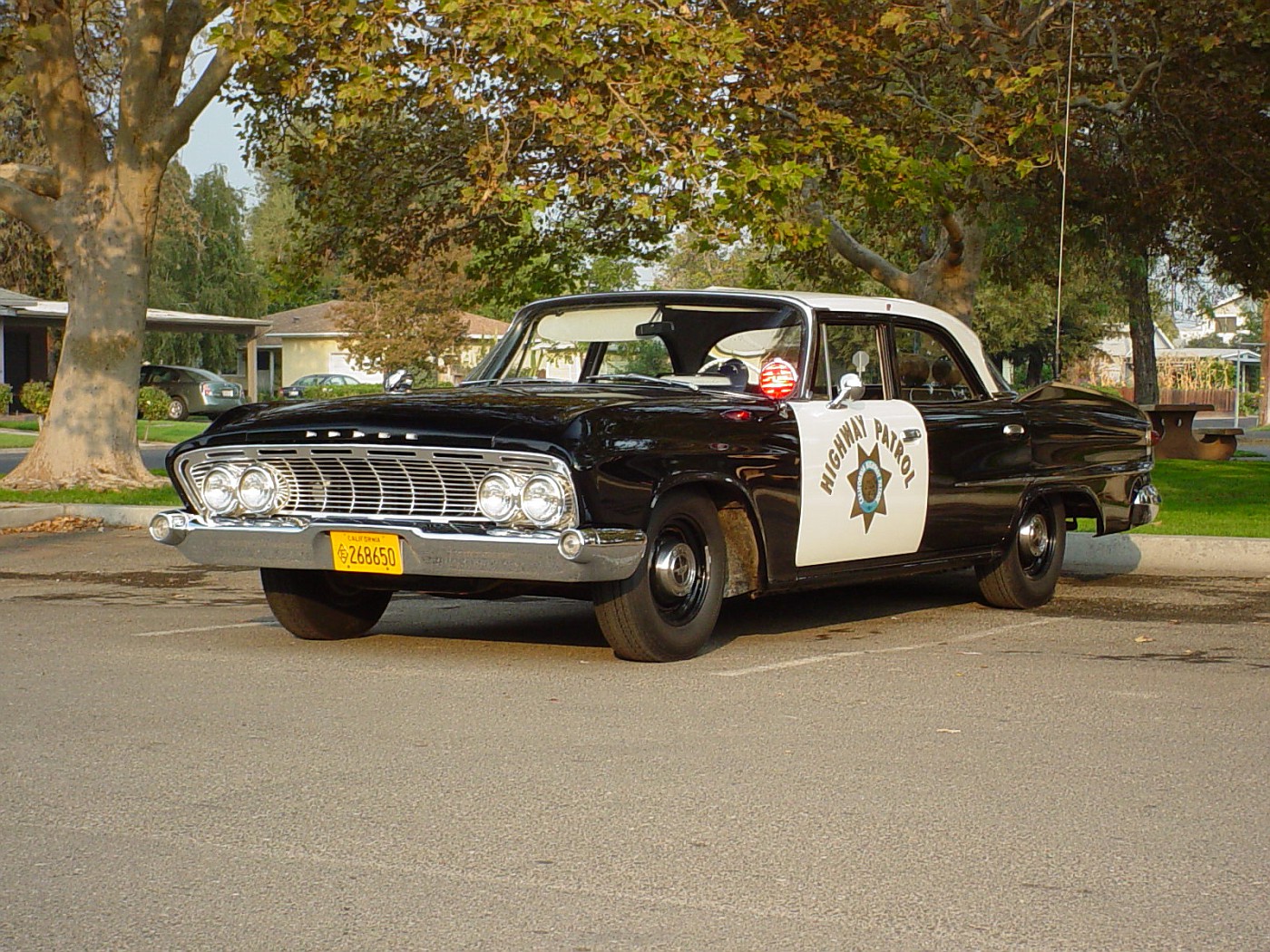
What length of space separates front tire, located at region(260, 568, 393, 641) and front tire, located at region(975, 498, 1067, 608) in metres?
3.39

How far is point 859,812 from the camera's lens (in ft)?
17.4

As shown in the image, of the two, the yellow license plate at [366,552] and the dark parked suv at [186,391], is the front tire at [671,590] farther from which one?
the dark parked suv at [186,391]

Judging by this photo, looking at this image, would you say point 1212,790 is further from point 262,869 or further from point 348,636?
point 348,636

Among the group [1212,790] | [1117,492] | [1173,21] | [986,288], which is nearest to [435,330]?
[986,288]

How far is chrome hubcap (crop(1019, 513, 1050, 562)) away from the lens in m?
10.2

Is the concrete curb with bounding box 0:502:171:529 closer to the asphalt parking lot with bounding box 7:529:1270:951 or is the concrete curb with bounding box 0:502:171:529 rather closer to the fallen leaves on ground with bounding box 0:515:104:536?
the fallen leaves on ground with bounding box 0:515:104:536

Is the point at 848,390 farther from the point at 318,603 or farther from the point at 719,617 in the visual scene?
the point at 318,603

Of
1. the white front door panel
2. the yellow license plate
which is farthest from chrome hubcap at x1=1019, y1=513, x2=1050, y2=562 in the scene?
the yellow license plate

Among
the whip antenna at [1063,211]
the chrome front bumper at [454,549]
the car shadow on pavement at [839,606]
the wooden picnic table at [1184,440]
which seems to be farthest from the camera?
the wooden picnic table at [1184,440]

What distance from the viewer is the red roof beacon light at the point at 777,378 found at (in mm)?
8789

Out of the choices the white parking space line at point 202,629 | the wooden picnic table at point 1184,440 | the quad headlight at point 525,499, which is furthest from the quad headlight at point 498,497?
the wooden picnic table at point 1184,440

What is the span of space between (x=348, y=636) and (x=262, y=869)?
167 inches

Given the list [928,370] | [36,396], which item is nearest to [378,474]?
[928,370]

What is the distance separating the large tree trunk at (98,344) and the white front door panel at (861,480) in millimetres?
10748
